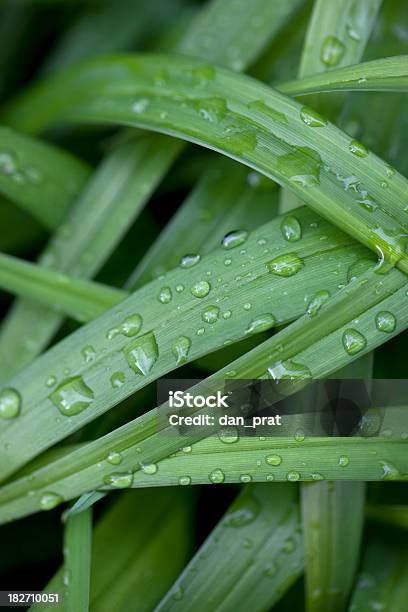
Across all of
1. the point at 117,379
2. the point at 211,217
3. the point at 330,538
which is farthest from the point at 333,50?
the point at 330,538

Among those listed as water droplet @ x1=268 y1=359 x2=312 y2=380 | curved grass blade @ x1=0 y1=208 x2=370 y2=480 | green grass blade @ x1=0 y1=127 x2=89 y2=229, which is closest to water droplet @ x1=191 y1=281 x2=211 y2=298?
curved grass blade @ x1=0 y1=208 x2=370 y2=480

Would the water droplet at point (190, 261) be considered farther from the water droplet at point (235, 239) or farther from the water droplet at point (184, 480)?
the water droplet at point (184, 480)

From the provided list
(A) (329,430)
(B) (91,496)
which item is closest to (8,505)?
(B) (91,496)

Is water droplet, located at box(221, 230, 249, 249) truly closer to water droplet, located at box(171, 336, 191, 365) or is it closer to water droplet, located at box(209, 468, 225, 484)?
water droplet, located at box(171, 336, 191, 365)

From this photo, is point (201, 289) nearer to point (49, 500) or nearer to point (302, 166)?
point (302, 166)

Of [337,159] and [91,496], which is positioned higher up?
[337,159]

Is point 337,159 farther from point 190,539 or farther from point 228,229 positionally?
point 190,539

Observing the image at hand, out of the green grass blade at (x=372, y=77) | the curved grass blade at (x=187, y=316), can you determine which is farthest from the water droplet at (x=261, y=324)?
the green grass blade at (x=372, y=77)
